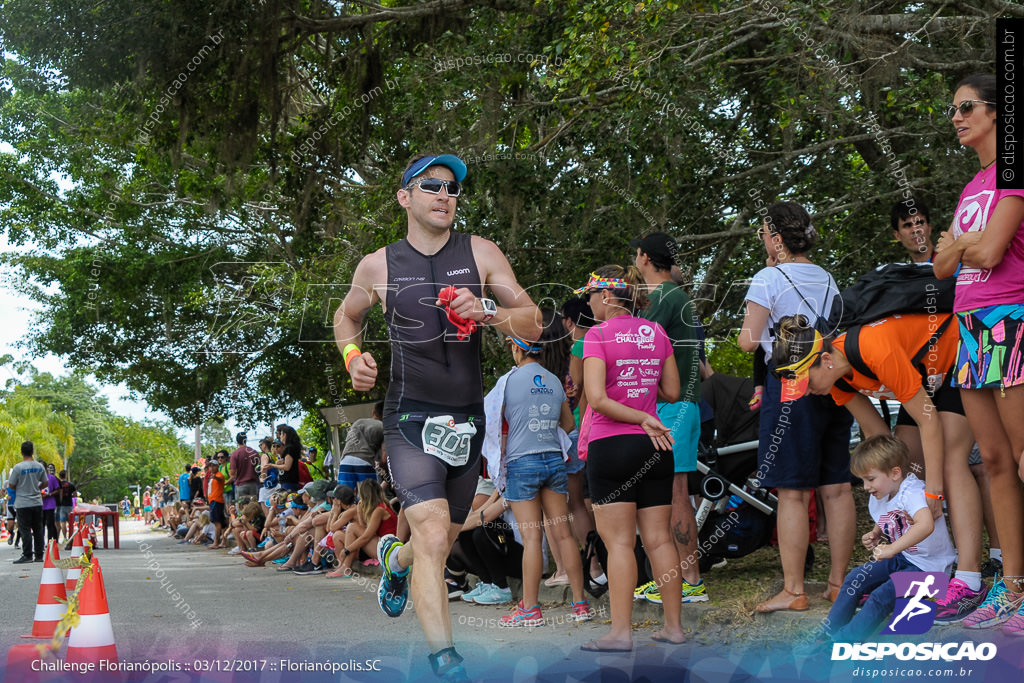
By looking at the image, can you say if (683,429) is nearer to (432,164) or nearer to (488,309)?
(488,309)

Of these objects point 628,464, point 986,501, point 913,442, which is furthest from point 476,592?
point 986,501

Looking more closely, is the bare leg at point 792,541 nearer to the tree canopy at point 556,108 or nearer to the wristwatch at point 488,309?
the wristwatch at point 488,309

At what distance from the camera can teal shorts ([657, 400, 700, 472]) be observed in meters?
6.38

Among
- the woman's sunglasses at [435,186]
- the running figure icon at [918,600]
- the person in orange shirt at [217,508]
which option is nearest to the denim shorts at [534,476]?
the woman's sunglasses at [435,186]

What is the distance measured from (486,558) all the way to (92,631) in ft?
11.0

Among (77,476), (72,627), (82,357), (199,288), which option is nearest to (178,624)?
(72,627)

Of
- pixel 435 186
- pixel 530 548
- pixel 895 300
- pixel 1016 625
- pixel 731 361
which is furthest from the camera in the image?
pixel 731 361

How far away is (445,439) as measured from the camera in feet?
14.5

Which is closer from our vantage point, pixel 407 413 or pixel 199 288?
pixel 407 413

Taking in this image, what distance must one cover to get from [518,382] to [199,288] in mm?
17277

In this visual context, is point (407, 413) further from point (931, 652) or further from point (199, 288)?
point (199, 288)

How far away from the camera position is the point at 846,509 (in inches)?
213

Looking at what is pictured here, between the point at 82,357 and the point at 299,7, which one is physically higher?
the point at 299,7

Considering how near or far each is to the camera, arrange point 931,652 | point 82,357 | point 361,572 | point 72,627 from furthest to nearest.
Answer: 1. point 82,357
2. point 361,572
3. point 72,627
4. point 931,652
